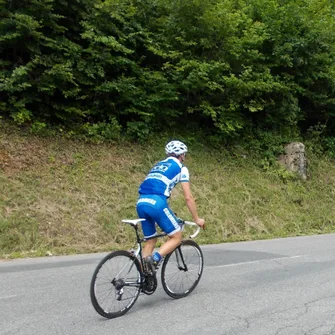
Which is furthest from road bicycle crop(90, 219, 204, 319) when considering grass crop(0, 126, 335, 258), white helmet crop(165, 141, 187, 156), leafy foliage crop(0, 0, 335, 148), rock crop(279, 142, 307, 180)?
rock crop(279, 142, 307, 180)

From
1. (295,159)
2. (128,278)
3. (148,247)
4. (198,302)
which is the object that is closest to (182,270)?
(198,302)

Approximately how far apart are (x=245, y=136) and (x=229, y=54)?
3883 millimetres

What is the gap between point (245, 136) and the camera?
747 inches

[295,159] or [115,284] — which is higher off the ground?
[295,159]

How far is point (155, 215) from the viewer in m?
5.10

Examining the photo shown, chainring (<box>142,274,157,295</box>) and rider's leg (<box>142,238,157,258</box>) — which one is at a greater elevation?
rider's leg (<box>142,238,157,258</box>)

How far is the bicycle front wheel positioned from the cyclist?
0.31 metres

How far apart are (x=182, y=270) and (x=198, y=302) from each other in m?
0.50

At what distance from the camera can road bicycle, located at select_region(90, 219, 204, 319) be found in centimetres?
469

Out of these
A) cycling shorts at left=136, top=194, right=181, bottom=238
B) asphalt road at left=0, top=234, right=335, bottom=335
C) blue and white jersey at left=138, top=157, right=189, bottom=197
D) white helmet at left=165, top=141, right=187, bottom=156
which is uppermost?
white helmet at left=165, top=141, right=187, bottom=156

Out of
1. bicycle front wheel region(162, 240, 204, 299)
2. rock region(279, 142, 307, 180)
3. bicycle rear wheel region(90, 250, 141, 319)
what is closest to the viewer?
bicycle rear wheel region(90, 250, 141, 319)

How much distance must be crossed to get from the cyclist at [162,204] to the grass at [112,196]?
16.6 ft

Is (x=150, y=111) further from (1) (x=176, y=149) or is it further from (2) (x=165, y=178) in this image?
(2) (x=165, y=178)

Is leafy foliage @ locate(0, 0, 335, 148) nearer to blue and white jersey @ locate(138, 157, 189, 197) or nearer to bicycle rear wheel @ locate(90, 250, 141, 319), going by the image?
blue and white jersey @ locate(138, 157, 189, 197)
